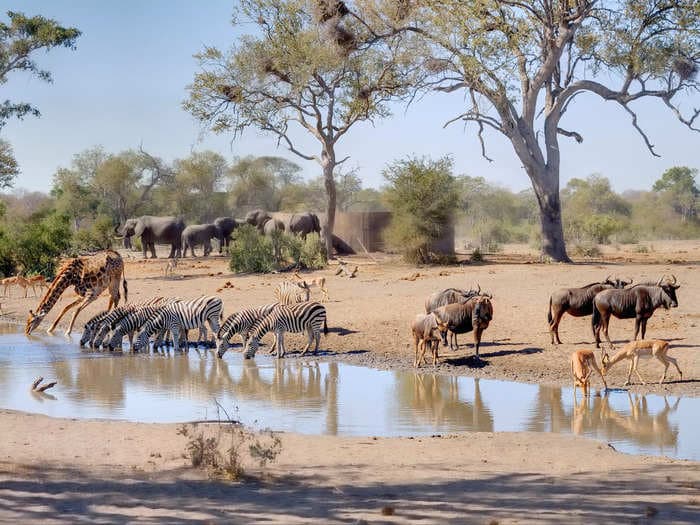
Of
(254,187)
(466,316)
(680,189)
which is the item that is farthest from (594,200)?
(466,316)

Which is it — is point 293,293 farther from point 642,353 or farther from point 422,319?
point 642,353

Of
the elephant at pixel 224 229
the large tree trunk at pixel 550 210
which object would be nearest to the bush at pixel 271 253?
the large tree trunk at pixel 550 210

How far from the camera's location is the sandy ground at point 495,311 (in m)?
14.4

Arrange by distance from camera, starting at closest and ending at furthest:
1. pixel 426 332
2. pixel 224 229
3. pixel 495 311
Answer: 1. pixel 426 332
2. pixel 495 311
3. pixel 224 229

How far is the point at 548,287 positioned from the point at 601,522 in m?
14.9

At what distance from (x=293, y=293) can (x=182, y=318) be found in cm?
288

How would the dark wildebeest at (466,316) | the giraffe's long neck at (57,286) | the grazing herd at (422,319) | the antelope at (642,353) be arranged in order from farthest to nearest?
the giraffe's long neck at (57,286) < the dark wildebeest at (466,316) < the grazing herd at (422,319) < the antelope at (642,353)

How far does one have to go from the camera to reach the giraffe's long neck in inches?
797

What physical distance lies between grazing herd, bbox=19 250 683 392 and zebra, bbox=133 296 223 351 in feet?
0.06

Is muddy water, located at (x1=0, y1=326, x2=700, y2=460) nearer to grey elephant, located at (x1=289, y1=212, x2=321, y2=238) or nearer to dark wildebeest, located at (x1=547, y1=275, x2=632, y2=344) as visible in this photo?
dark wildebeest, located at (x1=547, y1=275, x2=632, y2=344)

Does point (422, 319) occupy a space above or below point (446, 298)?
below

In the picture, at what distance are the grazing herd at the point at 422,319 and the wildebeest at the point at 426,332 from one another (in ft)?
0.05

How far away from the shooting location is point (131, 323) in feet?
58.6

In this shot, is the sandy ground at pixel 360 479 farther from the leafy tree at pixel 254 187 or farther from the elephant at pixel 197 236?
the leafy tree at pixel 254 187
